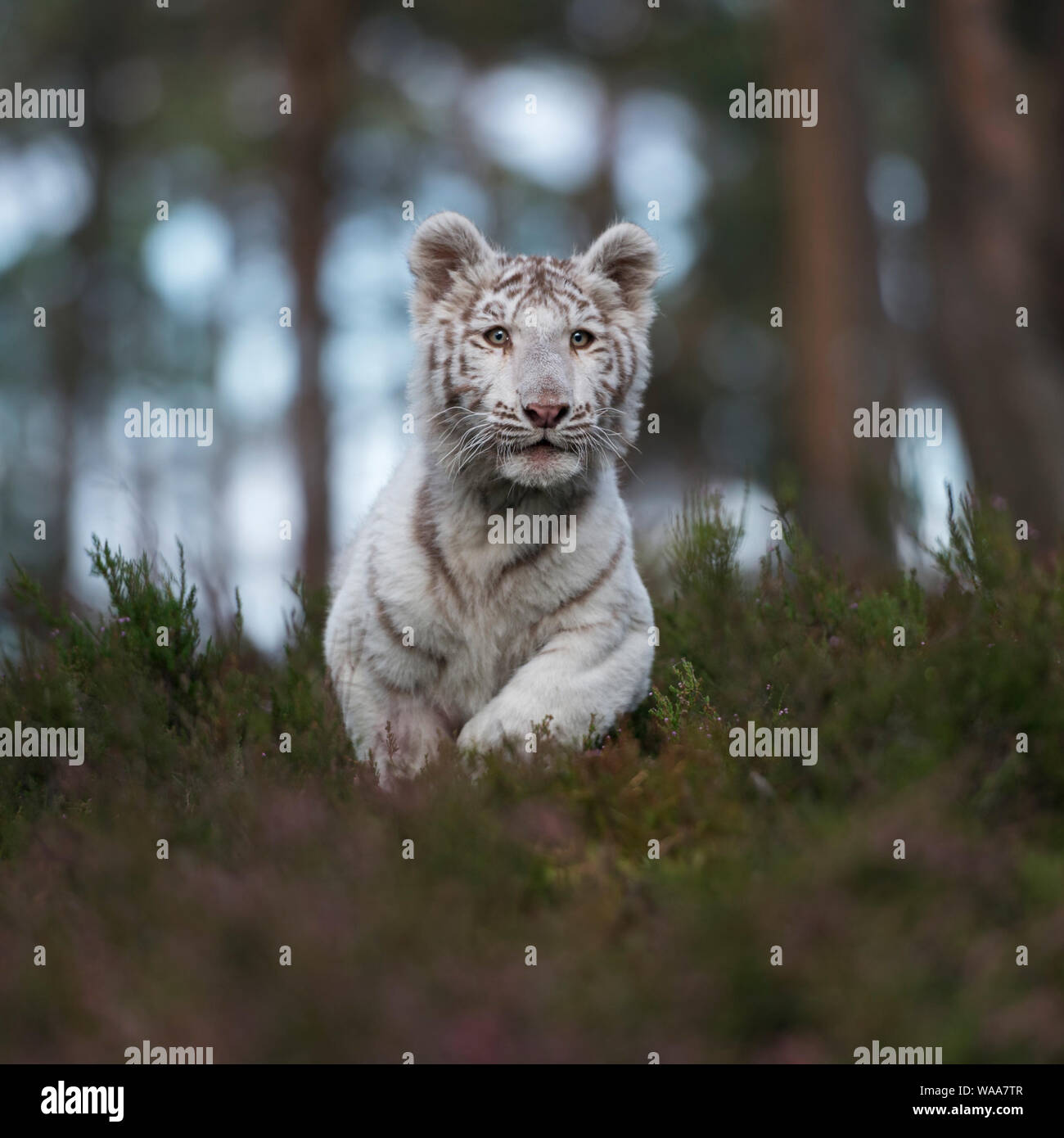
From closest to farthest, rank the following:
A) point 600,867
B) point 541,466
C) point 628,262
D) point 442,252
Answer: point 600,867, point 541,466, point 442,252, point 628,262

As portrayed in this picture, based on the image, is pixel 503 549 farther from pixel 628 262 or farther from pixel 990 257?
pixel 990 257

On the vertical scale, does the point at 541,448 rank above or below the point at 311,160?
below

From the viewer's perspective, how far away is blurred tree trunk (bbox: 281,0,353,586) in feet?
49.7

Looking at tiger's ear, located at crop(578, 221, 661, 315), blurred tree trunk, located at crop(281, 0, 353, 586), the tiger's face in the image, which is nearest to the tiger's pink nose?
the tiger's face

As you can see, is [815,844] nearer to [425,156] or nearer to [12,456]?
[425,156]

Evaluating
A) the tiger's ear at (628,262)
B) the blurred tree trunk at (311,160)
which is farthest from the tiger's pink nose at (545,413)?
the blurred tree trunk at (311,160)

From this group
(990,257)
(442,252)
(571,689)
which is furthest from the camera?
(990,257)

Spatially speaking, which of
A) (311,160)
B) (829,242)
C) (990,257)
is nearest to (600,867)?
(990,257)

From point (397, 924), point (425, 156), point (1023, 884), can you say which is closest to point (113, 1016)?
point (397, 924)

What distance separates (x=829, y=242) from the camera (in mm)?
14977

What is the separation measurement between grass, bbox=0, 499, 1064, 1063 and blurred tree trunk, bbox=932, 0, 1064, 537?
7712 millimetres

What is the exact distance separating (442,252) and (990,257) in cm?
906

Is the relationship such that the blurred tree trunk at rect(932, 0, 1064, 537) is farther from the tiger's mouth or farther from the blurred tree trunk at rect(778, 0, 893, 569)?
the tiger's mouth

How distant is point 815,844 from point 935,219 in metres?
11.7
